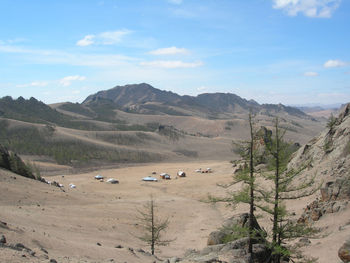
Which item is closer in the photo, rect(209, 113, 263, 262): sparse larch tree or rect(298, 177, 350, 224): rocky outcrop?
rect(209, 113, 263, 262): sparse larch tree

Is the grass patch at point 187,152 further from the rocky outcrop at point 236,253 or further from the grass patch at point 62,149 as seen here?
the rocky outcrop at point 236,253

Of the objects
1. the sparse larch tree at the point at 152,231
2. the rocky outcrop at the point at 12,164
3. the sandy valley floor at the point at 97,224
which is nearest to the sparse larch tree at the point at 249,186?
the sandy valley floor at the point at 97,224

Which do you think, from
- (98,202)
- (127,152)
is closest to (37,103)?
(127,152)

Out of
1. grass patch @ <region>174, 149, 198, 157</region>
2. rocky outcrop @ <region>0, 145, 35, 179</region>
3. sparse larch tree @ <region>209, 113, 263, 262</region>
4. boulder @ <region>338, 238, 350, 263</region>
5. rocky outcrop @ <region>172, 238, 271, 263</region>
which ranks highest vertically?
sparse larch tree @ <region>209, 113, 263, 262</region>

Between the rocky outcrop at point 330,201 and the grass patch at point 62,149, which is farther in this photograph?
the grass patch at point 62,149

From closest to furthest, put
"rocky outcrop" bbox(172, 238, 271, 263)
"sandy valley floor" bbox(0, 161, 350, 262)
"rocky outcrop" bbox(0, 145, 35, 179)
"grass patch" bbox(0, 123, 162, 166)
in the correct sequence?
1. "rocky outcrop" bbox(172, 238, 271, 263)
2. "sandy valley floor" bbox(0, 161, 350, 262)
3. "rocky outcrop" bbox(0, 145, 35, 179)
4. "grass patch" bbox(0, 123, 162, 166)

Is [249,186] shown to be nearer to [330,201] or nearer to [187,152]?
[330,201]

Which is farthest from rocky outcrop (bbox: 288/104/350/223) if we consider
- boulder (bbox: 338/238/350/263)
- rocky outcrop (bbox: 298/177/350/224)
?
boulder (bbox: 338/238/350/263)

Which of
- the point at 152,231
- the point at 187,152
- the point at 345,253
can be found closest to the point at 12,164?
the point at 152,231

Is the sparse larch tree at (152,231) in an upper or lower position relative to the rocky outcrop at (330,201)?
lower

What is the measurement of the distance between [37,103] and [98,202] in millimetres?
161933

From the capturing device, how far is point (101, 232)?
78.0 ft

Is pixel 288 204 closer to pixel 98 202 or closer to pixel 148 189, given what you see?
pixel 98 202

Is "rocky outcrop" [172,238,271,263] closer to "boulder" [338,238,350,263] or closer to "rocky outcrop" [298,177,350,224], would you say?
"boulder" [338,238,350,263]
